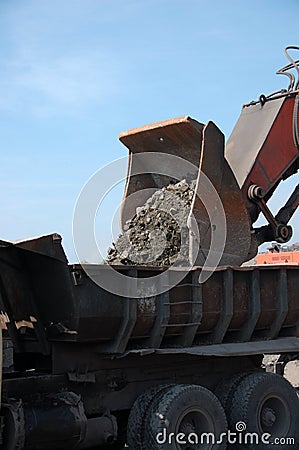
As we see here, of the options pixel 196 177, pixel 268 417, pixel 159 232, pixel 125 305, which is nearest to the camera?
pixel 125 305

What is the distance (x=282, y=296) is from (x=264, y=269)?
407mm

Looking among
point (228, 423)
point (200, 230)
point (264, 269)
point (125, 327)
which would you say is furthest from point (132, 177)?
point (228, 423)

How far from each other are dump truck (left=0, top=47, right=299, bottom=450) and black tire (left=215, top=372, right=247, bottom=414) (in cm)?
1

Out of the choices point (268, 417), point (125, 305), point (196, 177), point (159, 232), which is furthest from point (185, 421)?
point (196, 177)

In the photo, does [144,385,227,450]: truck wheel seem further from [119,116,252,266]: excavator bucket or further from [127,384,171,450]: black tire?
[119,116,252,266]: excavator bucket

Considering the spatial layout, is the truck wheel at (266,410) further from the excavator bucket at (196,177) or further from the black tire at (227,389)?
the excavator bucket at (196,177)

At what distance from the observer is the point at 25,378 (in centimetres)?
595

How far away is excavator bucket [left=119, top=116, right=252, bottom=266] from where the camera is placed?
708 cm

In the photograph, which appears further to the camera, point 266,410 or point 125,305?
point 266,410

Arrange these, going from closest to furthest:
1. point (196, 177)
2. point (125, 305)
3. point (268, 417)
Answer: point (125, 305) < point (268, 417) < point (196, 177)

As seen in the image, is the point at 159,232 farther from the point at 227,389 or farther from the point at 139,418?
the point at 139,418

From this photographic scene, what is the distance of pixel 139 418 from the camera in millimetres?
6316

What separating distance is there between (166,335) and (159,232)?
1350 mm

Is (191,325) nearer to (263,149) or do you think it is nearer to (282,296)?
(282,296)
